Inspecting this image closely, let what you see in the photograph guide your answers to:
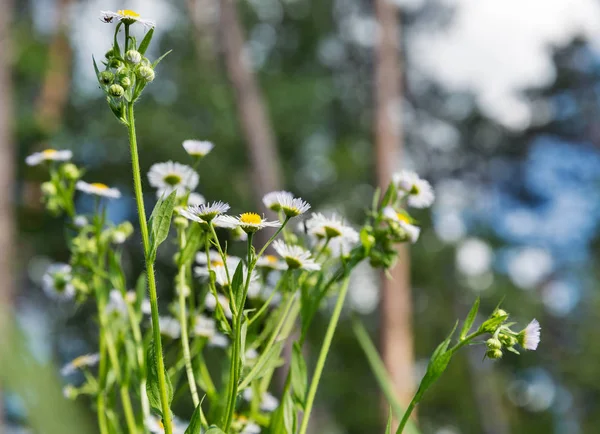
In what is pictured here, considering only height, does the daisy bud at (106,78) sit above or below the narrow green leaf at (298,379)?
above

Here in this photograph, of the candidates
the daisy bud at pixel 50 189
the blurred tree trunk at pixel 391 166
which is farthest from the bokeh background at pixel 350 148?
the daisy bud at pixel 50 189

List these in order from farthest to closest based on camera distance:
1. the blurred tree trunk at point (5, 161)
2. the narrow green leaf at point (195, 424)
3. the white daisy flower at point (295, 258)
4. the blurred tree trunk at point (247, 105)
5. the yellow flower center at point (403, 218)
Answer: the blurred tree trunk at point (247, 105) → the blurred tree trunk at point (5, 161) → the yellow flower center at point (403, 218) → the white daisy flower at point (295, 258) → the narrow green leaf at point (195, 424)

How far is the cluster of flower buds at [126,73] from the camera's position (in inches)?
18.5

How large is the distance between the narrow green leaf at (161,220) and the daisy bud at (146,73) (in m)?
0.08

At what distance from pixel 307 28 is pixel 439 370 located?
31.7 feet

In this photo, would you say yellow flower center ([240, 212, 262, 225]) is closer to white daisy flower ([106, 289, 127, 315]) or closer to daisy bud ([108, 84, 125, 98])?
daisy bud ([108, 84, 125, 98])

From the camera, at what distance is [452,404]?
11492mm

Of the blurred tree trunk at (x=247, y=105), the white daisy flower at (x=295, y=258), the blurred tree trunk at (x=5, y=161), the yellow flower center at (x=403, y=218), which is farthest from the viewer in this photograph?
the blurred tree trunk at (x=247, y=105)

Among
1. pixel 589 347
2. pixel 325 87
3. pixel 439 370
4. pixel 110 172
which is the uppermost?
pixel 439 370

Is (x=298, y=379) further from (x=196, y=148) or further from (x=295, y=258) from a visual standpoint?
(x=196, y=148)

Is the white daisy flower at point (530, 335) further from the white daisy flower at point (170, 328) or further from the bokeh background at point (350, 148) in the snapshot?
the bokeh background at point (350, 148)

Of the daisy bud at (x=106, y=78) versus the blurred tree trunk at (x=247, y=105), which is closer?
the daisy bud at (x=106, y=78)

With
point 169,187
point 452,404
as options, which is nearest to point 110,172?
point 452,404

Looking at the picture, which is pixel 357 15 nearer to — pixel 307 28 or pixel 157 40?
pixel 307 28
